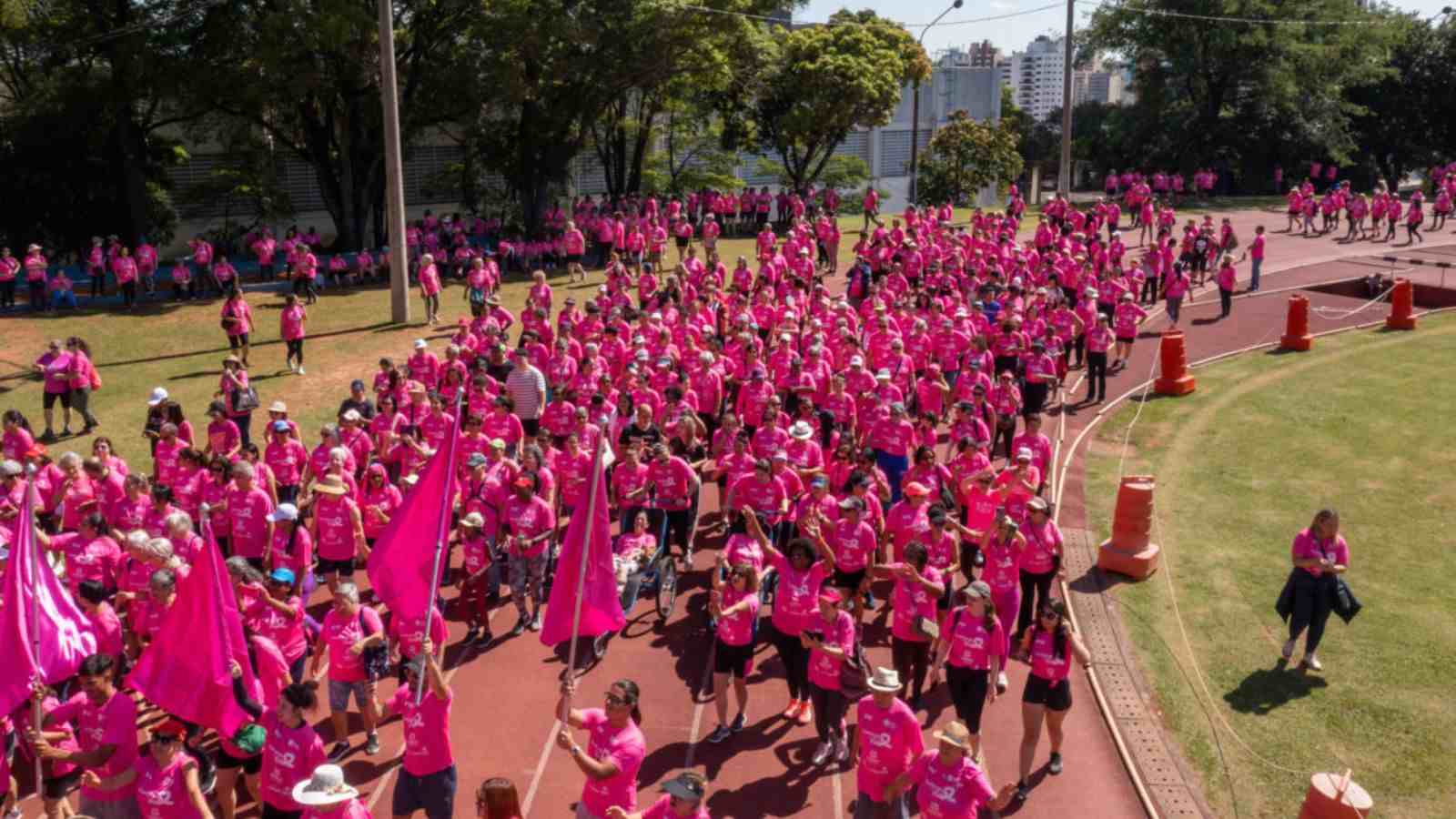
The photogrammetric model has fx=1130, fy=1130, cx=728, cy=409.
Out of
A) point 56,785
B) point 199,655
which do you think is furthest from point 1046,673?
point 56,785

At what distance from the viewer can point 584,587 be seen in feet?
24.9

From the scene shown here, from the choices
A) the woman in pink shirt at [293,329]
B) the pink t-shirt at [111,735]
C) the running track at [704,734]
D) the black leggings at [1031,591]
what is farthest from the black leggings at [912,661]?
the woman in pink shirt at [293,329]

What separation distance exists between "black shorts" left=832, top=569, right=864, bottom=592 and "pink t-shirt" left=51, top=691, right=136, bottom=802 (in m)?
5.62

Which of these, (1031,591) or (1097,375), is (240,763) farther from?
(1097,375)

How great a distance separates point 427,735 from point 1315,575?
26.0 feet

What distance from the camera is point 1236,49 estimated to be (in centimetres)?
4753

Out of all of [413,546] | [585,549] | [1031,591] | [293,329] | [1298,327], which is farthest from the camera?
A: [1298,327]

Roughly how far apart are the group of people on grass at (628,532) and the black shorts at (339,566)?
0.06m

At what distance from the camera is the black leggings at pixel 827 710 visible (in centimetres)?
845

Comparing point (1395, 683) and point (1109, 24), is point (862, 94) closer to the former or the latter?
point (1109, 24)

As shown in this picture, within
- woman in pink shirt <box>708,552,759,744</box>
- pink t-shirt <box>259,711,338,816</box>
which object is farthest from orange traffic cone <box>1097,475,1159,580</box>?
pink t-shirt <box>259,711,338,816</box>

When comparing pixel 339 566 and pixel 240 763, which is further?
pixel 339 566

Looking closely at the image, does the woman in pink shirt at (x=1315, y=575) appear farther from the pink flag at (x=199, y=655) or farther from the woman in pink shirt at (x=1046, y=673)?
the pink flag at (x=199, y=655)

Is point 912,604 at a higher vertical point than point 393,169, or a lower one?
lower
